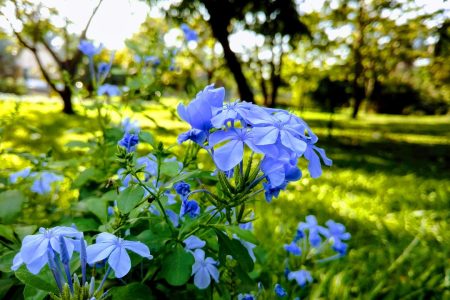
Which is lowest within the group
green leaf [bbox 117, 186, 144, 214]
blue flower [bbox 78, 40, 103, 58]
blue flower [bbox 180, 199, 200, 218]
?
blue flower [bbox 180, 199, 200, 218]

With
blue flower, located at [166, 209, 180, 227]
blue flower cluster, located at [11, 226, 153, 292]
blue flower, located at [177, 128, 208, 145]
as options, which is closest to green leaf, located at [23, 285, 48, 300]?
blue flower cluster, located at [11, 226, 153, 292]

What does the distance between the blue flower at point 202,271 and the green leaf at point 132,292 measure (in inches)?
5.8

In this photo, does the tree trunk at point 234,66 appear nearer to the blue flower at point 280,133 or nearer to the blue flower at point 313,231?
the blue flower at point 313,231

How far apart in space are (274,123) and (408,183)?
3.96 metres

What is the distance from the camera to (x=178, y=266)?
874 millimetres

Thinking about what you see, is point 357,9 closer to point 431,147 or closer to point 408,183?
point 431,147

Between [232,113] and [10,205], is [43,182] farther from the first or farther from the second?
[232,113]

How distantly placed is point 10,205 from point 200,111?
2.69ft

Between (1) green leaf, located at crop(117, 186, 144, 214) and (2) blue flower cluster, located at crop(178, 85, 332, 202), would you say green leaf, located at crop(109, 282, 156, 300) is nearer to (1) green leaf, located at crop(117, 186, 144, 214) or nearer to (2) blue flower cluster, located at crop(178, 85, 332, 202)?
(1) green leaf, located at crop(117, 186, 144, 214)

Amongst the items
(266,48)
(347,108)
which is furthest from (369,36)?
(347,108)

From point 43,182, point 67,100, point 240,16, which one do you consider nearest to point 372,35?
point 240,16

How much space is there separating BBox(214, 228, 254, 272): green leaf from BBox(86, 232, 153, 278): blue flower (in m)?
0.17

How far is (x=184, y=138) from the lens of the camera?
27.3 inches

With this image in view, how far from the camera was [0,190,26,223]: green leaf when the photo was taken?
112cm
